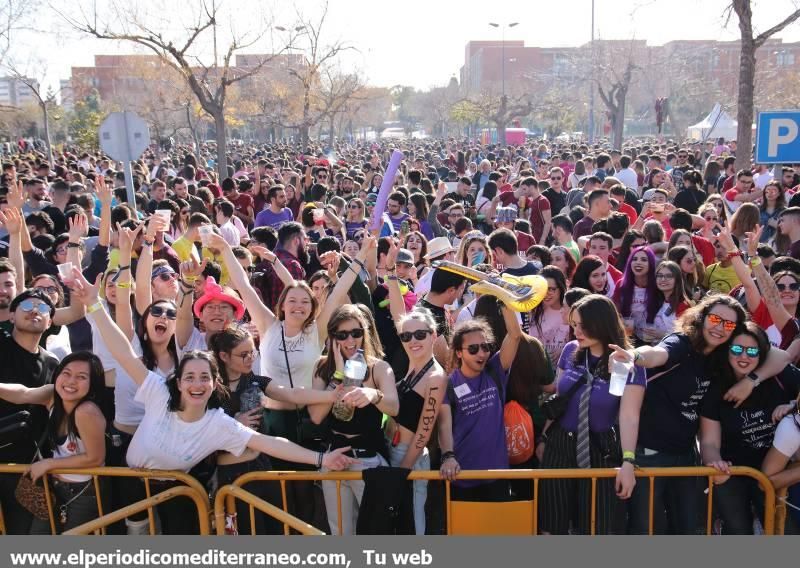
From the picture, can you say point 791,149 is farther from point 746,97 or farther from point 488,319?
point 746,97

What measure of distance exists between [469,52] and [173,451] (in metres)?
125

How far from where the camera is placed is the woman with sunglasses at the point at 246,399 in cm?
416

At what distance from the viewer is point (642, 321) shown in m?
5.82

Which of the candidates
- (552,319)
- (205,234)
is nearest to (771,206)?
(552,319)

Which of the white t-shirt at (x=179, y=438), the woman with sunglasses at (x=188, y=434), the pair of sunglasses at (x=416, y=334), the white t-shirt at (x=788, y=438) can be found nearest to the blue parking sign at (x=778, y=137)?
the white t-shirt at (x=788, y=438)

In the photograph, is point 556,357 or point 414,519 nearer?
point 414,519

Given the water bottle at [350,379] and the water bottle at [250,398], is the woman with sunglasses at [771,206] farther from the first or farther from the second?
the water bottle at [250,398]

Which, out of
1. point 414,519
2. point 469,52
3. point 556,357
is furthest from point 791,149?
point 469,52

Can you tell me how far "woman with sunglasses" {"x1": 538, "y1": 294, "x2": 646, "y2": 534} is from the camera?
415 cm

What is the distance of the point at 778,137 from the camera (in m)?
6.34

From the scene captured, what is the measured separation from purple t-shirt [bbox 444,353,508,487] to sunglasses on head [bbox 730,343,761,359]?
1306 millimetres

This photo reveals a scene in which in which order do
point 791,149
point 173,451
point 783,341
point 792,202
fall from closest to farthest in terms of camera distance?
point 173,451
point 783,341
point 791,149
point 792,202

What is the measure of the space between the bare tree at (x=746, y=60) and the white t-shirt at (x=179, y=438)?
12.1m

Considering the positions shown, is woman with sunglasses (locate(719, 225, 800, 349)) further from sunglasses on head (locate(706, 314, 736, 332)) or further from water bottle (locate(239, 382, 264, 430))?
water bottle (locate(239, 382, 264, 430))
